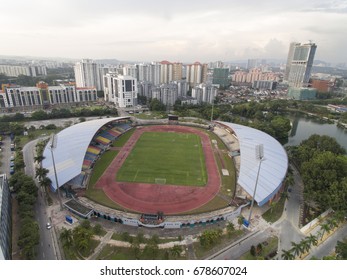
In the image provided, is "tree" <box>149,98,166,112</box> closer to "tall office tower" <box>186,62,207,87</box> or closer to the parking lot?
"tall office tower" <box>186,62,207,87</box>

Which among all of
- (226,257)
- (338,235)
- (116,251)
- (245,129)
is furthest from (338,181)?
(116,251)

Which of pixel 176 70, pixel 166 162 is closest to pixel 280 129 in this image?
pixel 166 162

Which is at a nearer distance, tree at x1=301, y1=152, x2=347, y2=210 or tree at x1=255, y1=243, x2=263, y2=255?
tree at x1=255, y1=243, x2=263, y2=255

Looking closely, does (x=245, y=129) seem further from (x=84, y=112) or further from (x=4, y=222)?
(x=84, y=112)

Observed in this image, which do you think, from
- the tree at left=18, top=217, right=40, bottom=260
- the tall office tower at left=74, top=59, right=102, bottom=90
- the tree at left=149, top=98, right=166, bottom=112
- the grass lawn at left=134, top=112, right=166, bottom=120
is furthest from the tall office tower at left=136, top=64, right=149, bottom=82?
the tree at left=18, top=217, right=40, bottom=260

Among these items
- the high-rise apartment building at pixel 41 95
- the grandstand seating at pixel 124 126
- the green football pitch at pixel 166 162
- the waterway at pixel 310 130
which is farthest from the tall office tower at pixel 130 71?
the waterway at pixel 310 130

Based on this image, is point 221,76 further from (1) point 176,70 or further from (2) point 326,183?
(2) point 326,183

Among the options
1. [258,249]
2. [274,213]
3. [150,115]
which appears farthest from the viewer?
[150,115]
